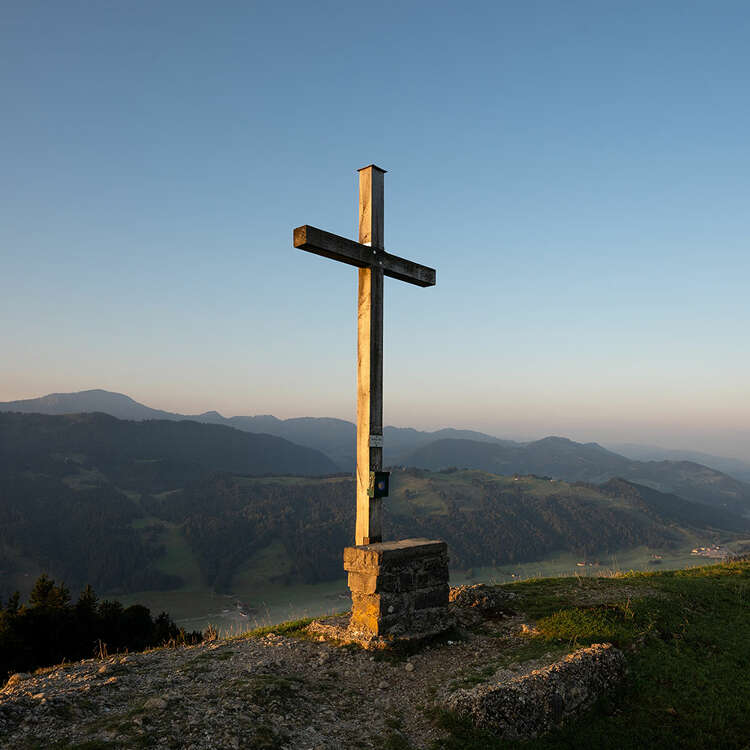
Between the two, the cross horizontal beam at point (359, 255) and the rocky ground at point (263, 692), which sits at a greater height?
the cross horizontal beam at point (359, 255)

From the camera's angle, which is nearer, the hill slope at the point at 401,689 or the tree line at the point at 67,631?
the hill slope at the point at 401,689

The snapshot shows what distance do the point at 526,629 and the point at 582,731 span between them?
258cm

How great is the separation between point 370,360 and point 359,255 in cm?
184

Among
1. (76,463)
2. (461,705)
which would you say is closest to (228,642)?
(461,705)

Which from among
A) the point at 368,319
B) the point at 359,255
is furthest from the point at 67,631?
the point at 359,255

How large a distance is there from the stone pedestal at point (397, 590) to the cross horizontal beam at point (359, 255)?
15.7 ft

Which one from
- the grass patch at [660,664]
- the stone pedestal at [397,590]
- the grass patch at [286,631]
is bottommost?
the grass patch at [286,631]

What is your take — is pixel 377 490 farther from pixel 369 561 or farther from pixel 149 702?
pixel 149 702

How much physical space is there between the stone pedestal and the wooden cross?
0.68m

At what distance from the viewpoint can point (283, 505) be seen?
16462cm

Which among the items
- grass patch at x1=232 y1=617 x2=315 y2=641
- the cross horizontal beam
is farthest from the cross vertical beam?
grass patch at x1=232 y1=617 x2=315 y2=641

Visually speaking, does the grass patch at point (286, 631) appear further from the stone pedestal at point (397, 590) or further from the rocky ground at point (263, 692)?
the stone pedestal at point (397, 590)

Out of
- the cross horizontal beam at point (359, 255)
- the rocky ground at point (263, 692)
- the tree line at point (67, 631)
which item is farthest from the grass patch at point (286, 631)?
the cross horizontal beam at point (359, 255)

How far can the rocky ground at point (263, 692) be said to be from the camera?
546 cm
